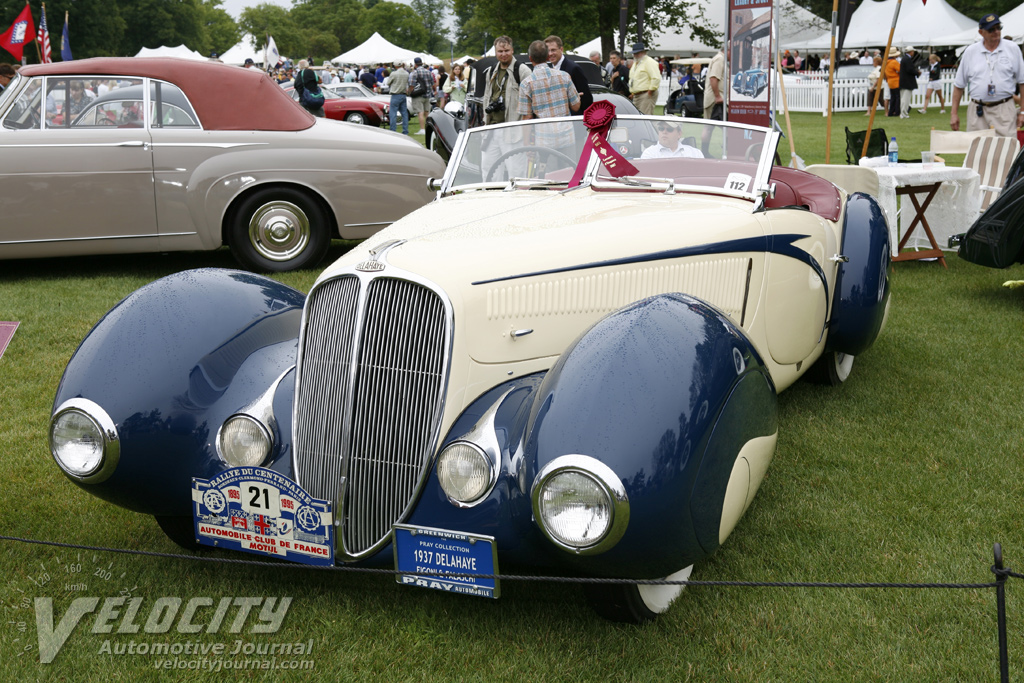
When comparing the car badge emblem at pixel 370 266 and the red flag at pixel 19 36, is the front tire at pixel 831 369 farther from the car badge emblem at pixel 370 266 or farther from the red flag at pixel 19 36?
the red flag at pixel 19 36

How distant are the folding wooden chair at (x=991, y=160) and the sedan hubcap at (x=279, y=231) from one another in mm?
6276

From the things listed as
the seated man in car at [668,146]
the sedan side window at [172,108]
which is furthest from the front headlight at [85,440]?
the sedan side window at [172,108]

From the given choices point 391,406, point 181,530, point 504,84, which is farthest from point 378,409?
point 504,84

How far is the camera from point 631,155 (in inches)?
174

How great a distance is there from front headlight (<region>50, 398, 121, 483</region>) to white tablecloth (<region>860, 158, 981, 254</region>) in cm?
656

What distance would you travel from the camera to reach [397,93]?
1945 cm

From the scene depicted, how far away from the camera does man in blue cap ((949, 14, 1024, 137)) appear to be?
924cm

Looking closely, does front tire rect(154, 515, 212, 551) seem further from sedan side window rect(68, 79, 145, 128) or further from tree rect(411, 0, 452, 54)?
tree rect(411, 0, 452, 54)

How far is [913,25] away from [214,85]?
99.3 ft

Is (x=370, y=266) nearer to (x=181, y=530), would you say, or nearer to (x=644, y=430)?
(x=644, y=430)

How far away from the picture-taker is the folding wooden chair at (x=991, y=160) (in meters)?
8.66

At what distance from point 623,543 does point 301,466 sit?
1.17m

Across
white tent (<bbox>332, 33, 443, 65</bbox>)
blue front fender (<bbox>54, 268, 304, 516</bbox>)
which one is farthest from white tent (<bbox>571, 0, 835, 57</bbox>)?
blue front fender (<bbox>54, 268, 304, 516</bbox>)

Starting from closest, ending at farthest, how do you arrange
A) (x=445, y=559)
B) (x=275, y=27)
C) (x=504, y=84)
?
1. (x=445, y=559)
2. (x=504, y=84)
3. (x=275, y=27)
